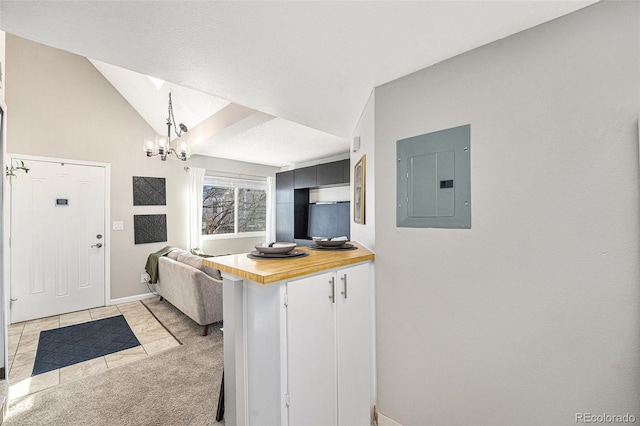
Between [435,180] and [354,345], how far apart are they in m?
1.05

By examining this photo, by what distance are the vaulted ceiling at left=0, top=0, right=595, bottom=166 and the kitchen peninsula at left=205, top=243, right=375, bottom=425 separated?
107 cm

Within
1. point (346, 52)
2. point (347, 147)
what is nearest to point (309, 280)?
point (346, 52)

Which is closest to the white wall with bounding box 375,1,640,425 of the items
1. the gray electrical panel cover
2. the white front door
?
the gray electrical panel cover

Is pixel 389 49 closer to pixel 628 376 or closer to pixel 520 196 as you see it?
pixel 520 196

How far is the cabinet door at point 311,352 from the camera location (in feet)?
4.10

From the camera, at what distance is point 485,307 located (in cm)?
126

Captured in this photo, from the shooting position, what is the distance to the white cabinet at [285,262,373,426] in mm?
1262

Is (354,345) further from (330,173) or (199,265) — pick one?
(330,173)

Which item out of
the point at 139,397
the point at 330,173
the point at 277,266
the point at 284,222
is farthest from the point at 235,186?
the point at 277,266

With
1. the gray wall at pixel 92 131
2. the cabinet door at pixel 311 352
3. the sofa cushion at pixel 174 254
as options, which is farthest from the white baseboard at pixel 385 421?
the gray wall at pixel 92 131

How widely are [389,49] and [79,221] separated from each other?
177 inches

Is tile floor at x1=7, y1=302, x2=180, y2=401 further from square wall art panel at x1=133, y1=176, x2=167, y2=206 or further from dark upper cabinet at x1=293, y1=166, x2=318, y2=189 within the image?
dark upper cabinet at x1=293, y1=166, x2=318, y2=189

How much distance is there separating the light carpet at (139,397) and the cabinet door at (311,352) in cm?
81

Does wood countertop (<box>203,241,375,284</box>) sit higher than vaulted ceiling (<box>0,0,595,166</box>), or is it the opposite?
vaulted ceiling (<box>0,0,595,166</box>)
